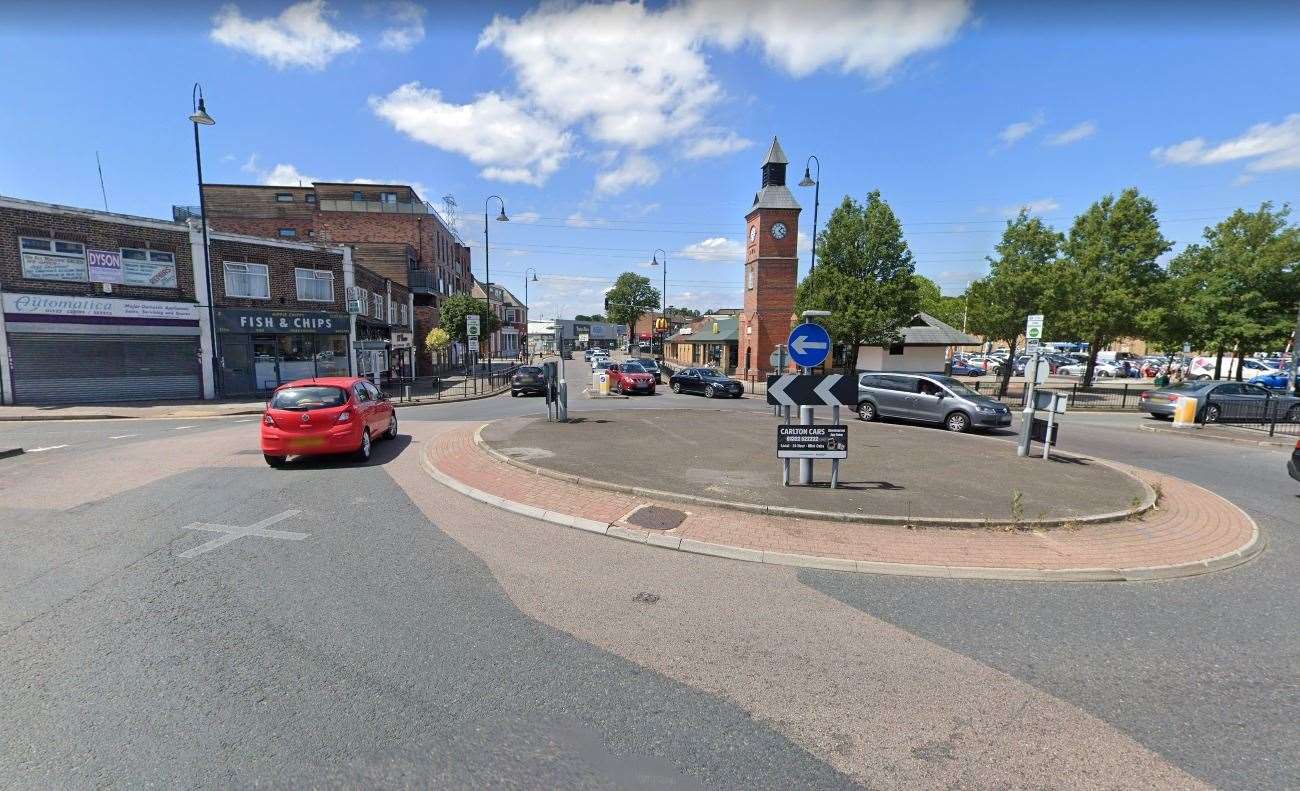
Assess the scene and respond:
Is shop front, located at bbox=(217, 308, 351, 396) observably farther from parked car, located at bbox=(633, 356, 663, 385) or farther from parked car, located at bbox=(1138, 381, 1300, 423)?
parked car, located at bbox=(1138, 381, 1300, 423)

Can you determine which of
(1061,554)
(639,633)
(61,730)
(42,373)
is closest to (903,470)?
(1061,554)

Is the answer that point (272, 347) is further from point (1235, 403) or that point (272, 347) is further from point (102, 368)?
point (1235, 403)

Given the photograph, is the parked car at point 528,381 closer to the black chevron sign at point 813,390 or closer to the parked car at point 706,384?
the parked car at point 706,384

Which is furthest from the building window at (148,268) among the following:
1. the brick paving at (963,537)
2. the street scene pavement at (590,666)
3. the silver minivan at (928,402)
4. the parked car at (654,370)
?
the silver minivan at (928,402)

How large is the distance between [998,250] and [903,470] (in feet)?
81.7

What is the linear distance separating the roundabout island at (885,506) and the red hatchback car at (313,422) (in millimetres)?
1444

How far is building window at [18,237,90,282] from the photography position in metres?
19.1

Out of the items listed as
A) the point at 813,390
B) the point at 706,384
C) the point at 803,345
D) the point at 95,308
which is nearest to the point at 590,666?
the point at 813,390

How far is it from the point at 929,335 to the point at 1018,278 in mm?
9349

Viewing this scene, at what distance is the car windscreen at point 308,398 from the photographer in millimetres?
9258

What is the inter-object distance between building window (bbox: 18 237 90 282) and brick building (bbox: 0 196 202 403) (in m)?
0.03

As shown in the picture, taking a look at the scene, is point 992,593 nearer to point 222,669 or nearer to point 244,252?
point 222,669

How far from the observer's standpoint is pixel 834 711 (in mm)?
3188

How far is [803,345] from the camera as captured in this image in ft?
26.1
